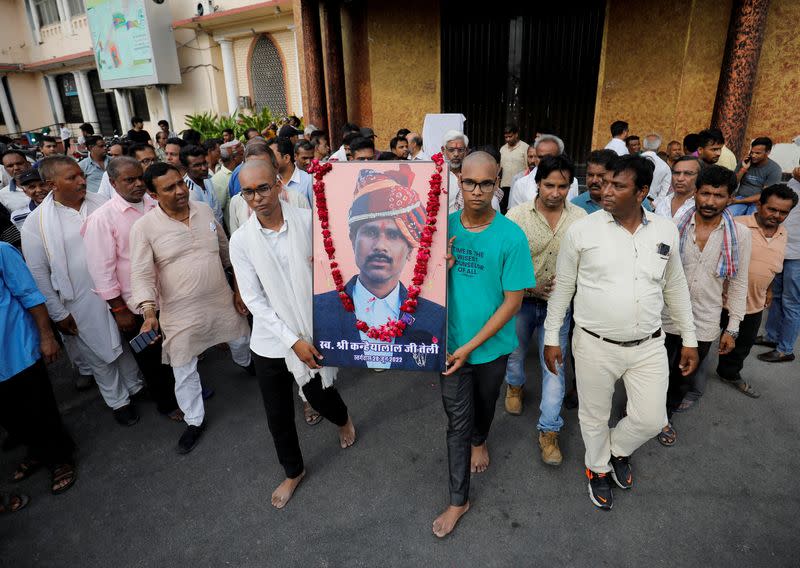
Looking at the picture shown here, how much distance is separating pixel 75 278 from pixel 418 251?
2.81m

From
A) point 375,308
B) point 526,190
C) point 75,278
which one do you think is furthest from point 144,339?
point 526,190

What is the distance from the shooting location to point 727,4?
7.12m

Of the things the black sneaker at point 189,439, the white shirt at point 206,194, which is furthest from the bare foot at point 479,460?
the white shirt at point 206,194

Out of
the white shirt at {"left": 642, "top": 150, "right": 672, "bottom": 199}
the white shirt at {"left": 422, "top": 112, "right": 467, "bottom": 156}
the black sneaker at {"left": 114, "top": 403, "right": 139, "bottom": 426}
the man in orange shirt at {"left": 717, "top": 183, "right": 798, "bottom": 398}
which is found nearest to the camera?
the man in orange shirt at {"left": 717, "top": 183, "right": 798, "bottom": 398}

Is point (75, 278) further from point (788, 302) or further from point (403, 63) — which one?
point (403, 63)

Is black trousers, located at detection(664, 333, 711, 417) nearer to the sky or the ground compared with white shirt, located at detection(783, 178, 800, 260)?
nearer to the ground

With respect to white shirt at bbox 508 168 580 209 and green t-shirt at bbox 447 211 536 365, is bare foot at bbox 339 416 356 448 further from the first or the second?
white shirt at bbox 508 168 580 209

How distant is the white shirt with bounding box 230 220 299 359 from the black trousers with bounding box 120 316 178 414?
1557mm

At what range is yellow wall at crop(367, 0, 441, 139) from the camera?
9570 mm

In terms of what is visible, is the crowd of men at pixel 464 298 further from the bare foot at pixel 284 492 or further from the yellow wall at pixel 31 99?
the yellow wall at pixel 31 99

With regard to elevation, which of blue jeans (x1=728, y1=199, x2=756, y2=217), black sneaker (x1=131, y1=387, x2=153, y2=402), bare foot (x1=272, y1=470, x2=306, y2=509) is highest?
blue jeans (x1=728, y1=199, x2=756, y2=217)

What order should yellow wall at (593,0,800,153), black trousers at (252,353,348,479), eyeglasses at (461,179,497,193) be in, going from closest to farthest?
eyeglasses at (461,179,497,193) → black trousers at (252,353,348,479) → yellow wall at (593,0,800,153)

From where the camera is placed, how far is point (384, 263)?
2.35 metres

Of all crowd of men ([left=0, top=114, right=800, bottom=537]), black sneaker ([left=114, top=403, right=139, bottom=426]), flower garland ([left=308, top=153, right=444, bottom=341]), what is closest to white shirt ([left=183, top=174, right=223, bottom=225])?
crowd of men ([left=0, top=114, right=800, bottom=537])
